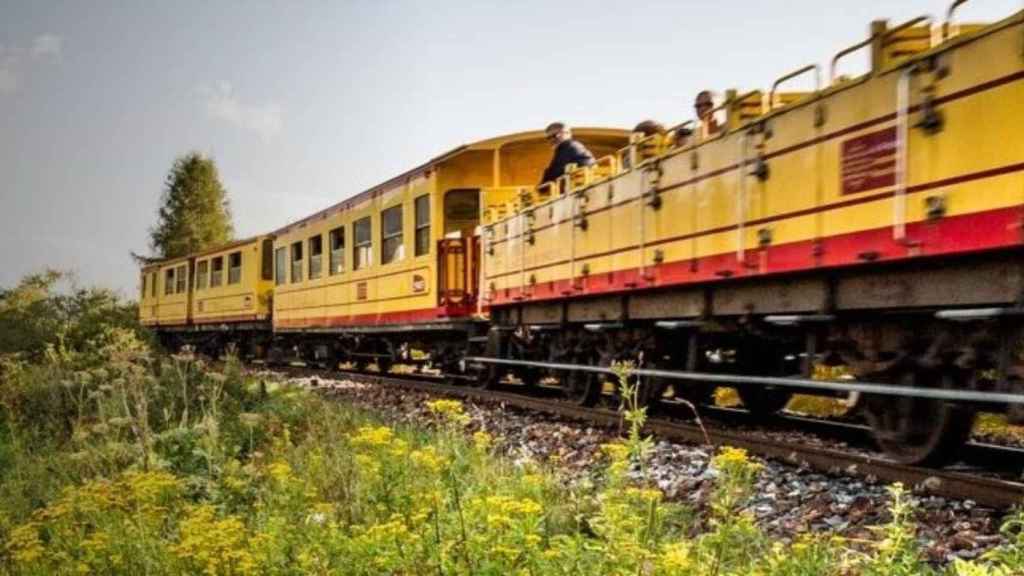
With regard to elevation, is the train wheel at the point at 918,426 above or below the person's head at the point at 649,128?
below

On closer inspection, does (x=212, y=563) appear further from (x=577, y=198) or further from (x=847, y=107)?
→ (x=577, y=198)

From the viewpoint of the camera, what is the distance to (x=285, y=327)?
23375 mm

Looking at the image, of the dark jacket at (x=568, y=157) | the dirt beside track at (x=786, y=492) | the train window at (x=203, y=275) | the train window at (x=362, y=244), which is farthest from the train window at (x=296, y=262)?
the dirt beside track at (x=786, y=492)

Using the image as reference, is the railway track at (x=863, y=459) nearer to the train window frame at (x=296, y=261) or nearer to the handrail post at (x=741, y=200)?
the handrail post at (x=741, y=200)

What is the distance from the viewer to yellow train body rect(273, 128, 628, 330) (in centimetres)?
1489

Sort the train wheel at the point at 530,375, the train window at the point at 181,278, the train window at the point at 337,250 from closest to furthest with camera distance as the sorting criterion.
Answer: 1. the train wheel at the point at 530,375
2. the train window at the point at 337,250
3. the train window at the point at 181,278

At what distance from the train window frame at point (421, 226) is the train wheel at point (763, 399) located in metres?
6.68

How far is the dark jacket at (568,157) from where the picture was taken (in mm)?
12219

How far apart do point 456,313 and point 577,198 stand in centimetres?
437

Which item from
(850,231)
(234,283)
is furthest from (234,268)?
(850,231)

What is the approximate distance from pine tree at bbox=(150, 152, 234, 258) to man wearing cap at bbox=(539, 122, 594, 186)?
204 ft

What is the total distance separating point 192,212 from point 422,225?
60.4 m

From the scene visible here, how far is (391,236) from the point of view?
16688mm

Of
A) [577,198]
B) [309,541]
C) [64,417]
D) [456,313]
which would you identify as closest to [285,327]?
[456,313]
